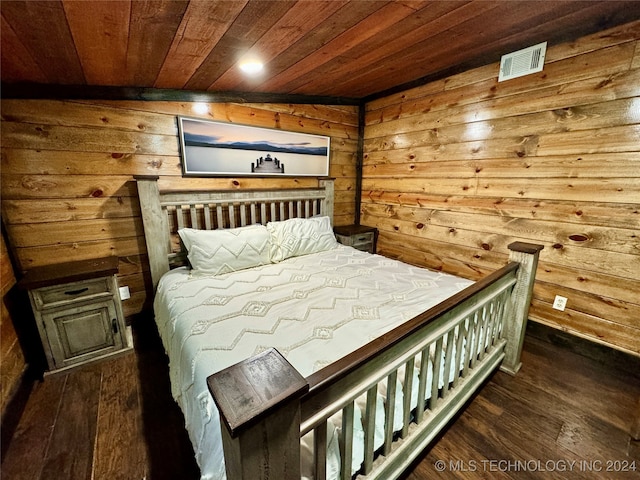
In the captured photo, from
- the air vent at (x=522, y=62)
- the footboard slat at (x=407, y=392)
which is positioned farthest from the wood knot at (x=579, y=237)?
the footboard slat at (x=407, y=392)

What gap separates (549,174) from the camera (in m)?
1.91

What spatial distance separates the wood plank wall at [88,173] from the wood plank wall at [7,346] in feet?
0.51

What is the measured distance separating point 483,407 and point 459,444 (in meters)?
0.32

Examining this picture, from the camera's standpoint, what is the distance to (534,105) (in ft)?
6.33

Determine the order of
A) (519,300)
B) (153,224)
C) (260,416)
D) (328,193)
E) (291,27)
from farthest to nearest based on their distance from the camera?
(328,193) < (153,224) < (519,300) < (291,27) < (260,416)

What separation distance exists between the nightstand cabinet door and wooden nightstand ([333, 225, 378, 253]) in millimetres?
2079

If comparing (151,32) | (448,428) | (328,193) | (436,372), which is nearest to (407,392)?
(436,372)

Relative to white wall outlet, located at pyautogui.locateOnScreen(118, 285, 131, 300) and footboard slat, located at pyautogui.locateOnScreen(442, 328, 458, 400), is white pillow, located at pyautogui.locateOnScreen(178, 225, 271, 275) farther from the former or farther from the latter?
footboard slat, located at pyautogui.locateOnScreen(442, 328, 458, 400)

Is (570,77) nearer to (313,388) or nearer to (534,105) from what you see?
(534,105)

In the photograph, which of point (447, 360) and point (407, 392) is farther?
point (447, 360)

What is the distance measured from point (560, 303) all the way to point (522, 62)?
5.82ft

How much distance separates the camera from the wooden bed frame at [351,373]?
0.54 m

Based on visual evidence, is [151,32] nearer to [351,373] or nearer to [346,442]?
[351,373]

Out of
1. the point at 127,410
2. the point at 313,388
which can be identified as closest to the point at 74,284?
the point at 127,410
